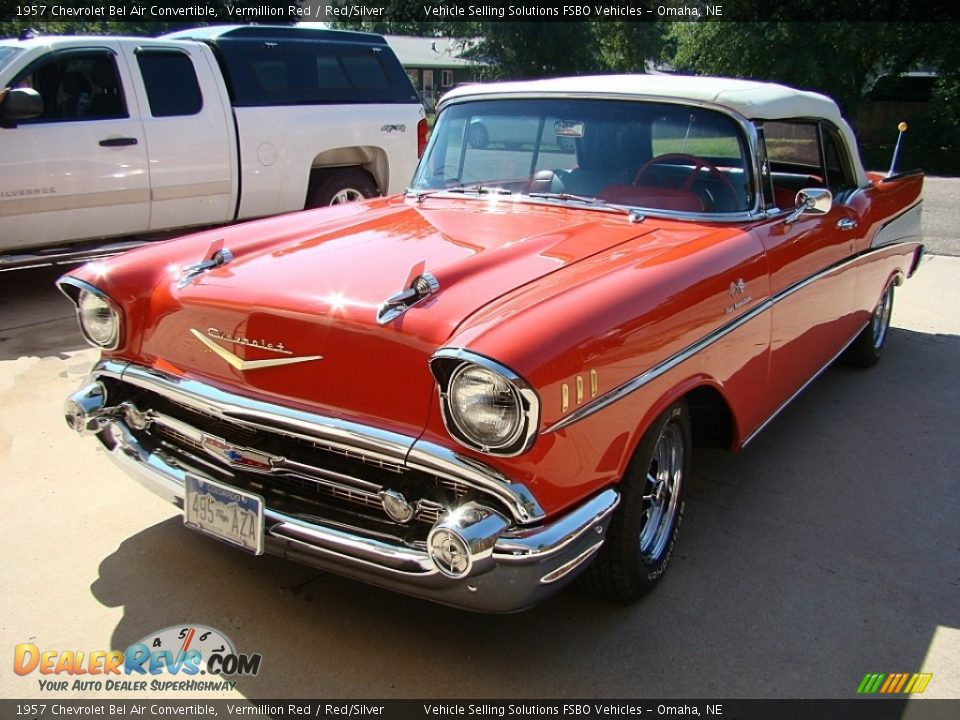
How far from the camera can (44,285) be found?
702 centimetres

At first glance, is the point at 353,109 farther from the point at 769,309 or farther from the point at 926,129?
the point at 926,129

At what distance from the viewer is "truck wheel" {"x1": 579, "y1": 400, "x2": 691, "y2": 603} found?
2.61 m

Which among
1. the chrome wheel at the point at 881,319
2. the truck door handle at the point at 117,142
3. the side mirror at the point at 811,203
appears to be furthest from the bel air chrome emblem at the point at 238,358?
the truck door handle at the point at 117,142

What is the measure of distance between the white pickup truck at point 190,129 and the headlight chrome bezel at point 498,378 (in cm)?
495

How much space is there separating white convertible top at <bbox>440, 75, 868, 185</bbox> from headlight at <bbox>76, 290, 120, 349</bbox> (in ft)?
6.41

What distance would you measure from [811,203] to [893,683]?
1.90m

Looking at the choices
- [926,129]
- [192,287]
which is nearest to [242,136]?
[192,287]

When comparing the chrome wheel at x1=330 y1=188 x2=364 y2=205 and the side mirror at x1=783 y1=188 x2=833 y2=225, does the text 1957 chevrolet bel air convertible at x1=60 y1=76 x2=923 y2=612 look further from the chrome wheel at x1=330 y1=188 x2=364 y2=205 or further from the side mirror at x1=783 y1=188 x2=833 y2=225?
the chrome wheel at x1=330 y1=188 x2=364 y2=205

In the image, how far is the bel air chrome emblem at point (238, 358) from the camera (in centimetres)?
250

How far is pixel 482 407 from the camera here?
2188 mm

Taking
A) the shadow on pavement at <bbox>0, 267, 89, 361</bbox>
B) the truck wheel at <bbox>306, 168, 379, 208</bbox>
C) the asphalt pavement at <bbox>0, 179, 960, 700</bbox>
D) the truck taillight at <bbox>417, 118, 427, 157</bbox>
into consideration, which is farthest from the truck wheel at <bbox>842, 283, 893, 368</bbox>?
the shadow on pavement at <bbox>0, 267, 89, 361</bbox>

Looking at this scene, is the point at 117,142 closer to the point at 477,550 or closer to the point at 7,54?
the point at 7,54

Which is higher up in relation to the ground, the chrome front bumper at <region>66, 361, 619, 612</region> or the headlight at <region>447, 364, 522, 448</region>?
the headlight at <region>447, 364, 522, 448</region>

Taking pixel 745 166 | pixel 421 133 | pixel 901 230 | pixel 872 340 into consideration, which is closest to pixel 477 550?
pixel 745 166
